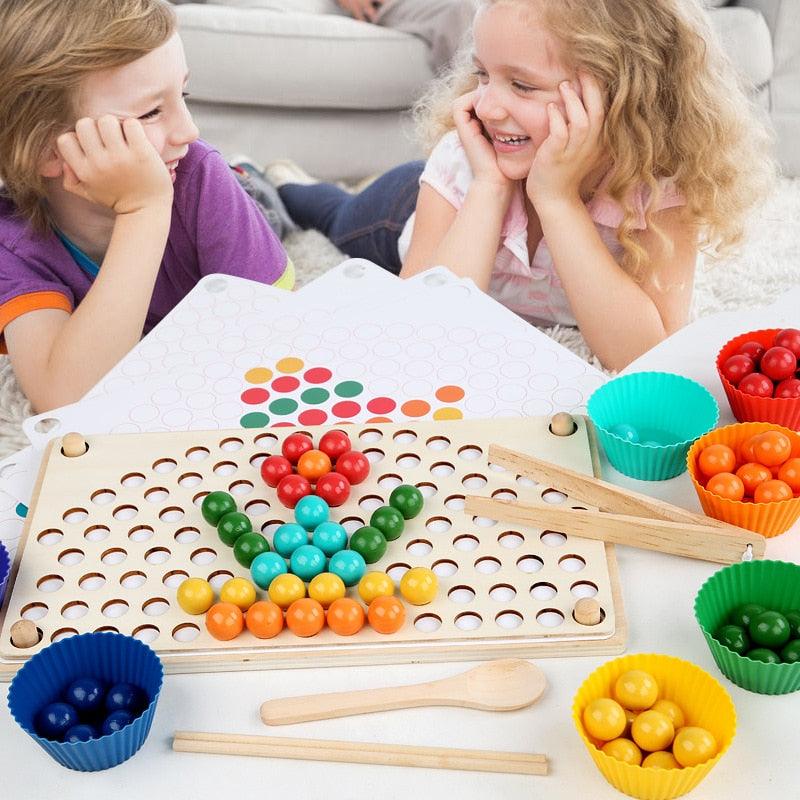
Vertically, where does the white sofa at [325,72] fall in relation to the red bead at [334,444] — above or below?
below

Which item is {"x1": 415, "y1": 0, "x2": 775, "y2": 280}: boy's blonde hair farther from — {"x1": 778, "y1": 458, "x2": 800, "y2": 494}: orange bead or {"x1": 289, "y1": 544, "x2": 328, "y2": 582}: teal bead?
{"x1": 289, "y1": 544, "x2": 328, "y2": 582}: teal bead

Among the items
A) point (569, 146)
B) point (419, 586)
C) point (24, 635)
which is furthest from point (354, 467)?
point (569, 146)

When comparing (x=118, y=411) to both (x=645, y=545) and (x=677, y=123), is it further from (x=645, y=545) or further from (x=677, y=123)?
(x=677, y=123)

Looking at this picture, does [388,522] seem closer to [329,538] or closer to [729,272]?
[329,538]

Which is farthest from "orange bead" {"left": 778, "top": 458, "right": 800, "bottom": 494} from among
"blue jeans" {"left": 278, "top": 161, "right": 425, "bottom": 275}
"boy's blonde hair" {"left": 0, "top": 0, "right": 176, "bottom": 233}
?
"blue jeans" {"left": 278, "top": 161, "right": 425, "bottom": 275}

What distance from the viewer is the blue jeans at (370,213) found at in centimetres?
162

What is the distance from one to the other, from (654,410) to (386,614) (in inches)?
11.9

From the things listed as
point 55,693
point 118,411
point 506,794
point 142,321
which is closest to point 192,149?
point 142,321

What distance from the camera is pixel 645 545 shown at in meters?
0.68

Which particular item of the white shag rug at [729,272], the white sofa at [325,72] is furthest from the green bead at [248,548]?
the white sofa at [325,72]

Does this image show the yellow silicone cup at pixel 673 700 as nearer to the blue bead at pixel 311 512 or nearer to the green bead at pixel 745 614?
the green bead at pixel 745 614

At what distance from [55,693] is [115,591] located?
0.08 m

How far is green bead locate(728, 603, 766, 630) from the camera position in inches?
23.9

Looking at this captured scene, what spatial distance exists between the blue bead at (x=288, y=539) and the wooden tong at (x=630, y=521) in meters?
0.12
